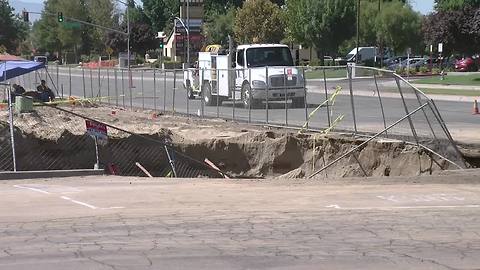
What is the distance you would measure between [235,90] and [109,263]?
785 inches

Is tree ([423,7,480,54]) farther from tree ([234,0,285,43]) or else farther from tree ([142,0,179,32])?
tree ([142,0,179,32])

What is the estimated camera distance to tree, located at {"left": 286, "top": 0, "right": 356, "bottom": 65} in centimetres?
6644

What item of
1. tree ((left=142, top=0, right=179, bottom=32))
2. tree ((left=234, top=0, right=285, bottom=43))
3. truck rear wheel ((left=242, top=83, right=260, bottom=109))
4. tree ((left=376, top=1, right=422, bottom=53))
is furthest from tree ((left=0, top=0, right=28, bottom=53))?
truck rear wheel ((left=242, top=83, right=260, bottom=109))

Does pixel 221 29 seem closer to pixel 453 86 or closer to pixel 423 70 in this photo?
pixel 423 70

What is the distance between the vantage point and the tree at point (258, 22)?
8081cm

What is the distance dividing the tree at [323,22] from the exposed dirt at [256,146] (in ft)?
145

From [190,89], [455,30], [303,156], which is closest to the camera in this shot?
[303,156]

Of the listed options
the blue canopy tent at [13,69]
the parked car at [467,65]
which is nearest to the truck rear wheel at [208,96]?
the blue canopy tent at [13,69]

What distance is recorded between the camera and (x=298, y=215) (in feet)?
29.8

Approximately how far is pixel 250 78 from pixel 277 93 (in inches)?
77.6

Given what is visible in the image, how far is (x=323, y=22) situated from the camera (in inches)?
2611

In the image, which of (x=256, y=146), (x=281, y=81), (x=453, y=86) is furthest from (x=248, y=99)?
(x=453, y=86)

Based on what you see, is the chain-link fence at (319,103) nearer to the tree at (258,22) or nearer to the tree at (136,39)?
the tree at (258,22)

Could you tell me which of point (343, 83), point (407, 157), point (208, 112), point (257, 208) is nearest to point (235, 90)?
point (208, 112)
